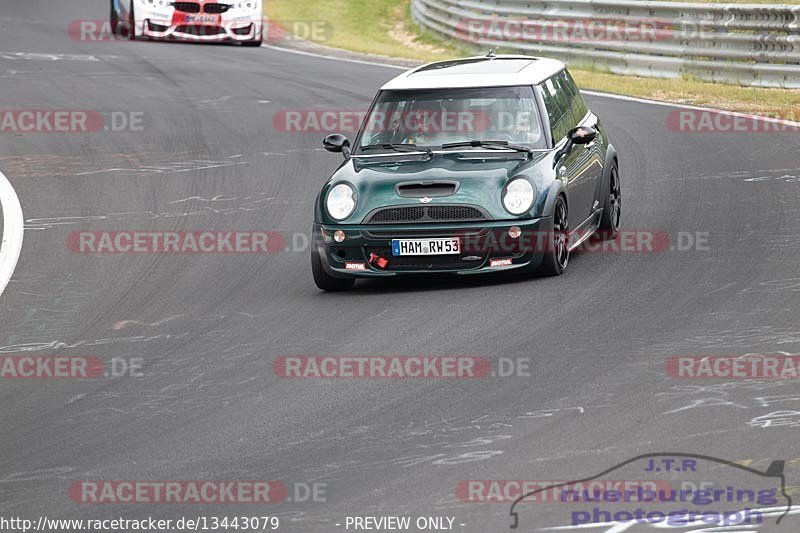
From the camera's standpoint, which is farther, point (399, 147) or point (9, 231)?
point (9, 231)

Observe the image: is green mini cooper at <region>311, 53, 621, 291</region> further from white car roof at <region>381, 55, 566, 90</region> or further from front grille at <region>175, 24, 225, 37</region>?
front grille at <region>175, 24, 225, 37</region>

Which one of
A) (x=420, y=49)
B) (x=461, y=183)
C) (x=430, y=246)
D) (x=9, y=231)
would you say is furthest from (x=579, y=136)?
(x=420, y=49)

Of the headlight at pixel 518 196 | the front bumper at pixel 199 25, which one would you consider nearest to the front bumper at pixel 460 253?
the headlight at pixel 518 196

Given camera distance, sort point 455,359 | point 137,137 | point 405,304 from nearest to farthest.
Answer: point 455,359 → point 405,304 → point 137,137

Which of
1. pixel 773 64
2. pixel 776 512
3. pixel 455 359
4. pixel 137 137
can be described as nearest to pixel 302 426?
pixel 455 359

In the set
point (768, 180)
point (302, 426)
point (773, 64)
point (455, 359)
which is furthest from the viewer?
point (773, 64)

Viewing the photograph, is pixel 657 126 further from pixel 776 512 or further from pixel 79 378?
pixel 776 512

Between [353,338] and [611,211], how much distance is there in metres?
3.88

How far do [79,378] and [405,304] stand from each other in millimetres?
2521

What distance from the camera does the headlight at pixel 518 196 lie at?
35.4ft

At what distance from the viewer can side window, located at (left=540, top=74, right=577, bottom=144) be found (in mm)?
11859

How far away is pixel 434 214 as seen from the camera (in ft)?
35.4

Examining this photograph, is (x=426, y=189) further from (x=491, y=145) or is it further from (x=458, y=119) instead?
(x=458, y=119)

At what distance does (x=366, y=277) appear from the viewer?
10945 millimetres
